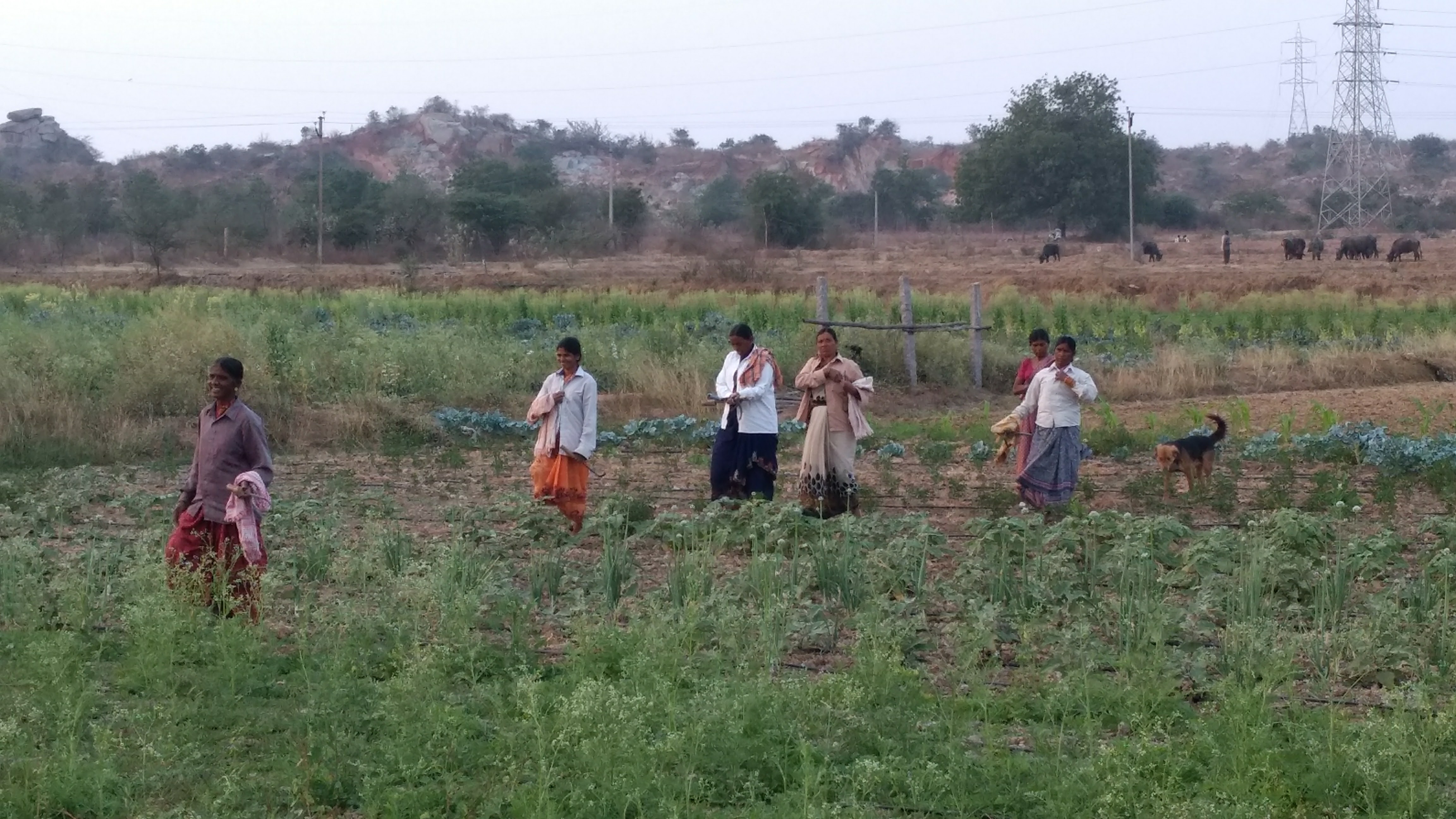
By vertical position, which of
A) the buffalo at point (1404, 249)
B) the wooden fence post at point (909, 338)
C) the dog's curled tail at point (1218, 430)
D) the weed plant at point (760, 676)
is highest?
the buffalo at point (1404, 249)

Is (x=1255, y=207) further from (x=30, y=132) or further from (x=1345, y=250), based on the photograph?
(x=30, y=132)

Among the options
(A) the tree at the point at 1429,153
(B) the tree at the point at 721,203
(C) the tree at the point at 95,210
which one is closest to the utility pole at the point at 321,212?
(C) the tree at the point at 95,210

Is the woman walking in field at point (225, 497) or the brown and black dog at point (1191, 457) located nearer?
the woman walking in field at point (225, 497)

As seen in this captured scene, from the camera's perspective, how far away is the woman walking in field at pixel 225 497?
6496 mm

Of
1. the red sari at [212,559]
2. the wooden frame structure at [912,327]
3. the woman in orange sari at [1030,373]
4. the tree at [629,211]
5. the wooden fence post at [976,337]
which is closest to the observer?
the red sari at [212,559]

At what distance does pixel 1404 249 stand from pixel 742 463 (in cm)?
3312

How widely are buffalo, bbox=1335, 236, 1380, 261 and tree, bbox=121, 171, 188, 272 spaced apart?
30200 mm

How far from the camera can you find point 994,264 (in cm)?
4169

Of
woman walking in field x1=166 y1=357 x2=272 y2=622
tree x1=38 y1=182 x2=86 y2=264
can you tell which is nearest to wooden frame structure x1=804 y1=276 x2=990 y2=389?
woman walking in field x1=166 y1=357 x2=272 y2=622

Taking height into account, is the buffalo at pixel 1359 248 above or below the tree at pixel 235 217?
below

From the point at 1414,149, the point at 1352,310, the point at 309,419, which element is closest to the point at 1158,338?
the point at 1352,310

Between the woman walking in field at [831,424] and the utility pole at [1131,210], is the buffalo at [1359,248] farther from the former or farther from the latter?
the woman walking in field at [831,424]

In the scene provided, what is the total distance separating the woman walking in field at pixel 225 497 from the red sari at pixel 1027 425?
4854mm

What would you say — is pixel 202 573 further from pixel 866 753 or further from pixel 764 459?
pixel 764 459
